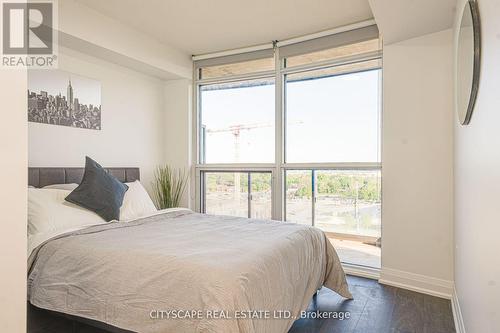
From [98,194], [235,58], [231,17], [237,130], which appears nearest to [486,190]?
[98,194]

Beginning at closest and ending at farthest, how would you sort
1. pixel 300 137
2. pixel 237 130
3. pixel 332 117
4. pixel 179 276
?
pixel 179 276 < pixel 332 117 < pixel 300 137 < pixel 237 130

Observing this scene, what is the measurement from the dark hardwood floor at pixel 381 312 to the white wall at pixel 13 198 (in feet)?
5.97

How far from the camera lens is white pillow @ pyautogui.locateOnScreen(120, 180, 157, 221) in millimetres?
2900

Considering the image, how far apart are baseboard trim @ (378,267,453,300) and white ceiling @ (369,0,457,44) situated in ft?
7.37

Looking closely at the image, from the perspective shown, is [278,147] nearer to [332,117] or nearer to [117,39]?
[332,117]

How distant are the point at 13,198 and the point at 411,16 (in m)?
2.89

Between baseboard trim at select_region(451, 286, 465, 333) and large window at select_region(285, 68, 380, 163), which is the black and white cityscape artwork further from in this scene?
baseboard trim at select_region(451, 286, 465, 333)

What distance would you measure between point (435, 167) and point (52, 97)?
3695 mm

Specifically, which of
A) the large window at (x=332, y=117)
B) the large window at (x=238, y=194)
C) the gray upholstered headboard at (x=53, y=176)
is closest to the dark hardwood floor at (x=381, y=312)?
the large window at (x=332, y=117)

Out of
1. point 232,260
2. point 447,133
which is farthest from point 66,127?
point 447,133

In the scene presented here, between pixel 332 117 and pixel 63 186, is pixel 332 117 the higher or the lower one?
the higher one

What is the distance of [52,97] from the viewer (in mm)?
3029

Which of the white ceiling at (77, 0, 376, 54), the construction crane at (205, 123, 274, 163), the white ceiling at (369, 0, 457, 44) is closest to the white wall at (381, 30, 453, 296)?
the white ceiling at (369, 0, 457, 44)

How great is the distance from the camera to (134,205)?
3.03 m
